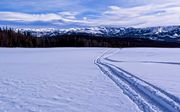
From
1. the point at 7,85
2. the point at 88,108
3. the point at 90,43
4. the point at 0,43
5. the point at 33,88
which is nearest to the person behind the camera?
the point at 88,108

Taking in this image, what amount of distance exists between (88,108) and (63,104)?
0.89 m

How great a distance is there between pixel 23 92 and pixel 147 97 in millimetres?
4312

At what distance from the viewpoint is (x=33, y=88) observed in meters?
12.3

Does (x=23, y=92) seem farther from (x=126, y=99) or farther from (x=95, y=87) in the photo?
(x=126, y=99)

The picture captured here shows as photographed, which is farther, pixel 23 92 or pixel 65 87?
pixel 65 87

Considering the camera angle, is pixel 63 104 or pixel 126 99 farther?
pixel 126 99

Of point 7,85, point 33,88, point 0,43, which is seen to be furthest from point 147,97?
point 0,43

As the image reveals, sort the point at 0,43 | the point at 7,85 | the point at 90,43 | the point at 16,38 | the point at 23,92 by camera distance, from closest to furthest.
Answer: the point at 23,92 < the point at 7,85 < the point at 0,43 < the point at 16,38 < the point at 90,43

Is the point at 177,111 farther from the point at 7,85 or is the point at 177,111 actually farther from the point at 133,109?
the point at 7,85

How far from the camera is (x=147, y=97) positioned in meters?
10.1

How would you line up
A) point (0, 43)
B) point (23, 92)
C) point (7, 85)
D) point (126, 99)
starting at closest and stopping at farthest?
point (126, 99), point (23, 92), point (7, 85), point (0, 43)

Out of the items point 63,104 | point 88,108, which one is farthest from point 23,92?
point 88,108

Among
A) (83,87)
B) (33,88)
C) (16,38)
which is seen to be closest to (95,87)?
(83,87)

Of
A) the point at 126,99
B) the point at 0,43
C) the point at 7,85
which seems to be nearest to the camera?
the point at 126,99
